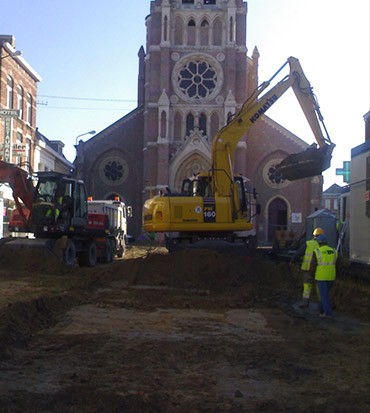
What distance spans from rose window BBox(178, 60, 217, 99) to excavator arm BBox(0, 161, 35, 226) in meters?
30.1

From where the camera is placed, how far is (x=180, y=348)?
788cm

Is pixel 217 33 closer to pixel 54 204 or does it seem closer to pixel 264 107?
pixel 264 107

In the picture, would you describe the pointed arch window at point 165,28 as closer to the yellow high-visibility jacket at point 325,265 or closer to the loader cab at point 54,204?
the loader cab at point 54,204

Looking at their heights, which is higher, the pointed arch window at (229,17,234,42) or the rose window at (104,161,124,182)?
the pointed arch window at (229,17,234,42)

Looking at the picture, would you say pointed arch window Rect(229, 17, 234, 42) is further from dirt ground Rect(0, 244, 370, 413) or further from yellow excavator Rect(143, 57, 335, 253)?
dirt ground Rect(0, 244, 370, 413)

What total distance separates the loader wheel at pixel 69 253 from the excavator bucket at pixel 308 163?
757cm

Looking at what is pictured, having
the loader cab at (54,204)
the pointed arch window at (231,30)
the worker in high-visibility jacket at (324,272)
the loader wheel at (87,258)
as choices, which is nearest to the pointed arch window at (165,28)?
the pointed arch window at (231,30)

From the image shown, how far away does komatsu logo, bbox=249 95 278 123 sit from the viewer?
66.4 feet

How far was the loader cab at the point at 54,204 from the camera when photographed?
1906cm

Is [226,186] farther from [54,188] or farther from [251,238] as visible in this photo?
[54,188]

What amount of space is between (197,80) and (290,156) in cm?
3091

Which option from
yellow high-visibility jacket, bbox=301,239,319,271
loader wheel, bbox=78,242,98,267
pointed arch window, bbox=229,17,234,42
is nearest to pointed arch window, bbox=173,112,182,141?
pointed arch window, bbox=229,17,234,42

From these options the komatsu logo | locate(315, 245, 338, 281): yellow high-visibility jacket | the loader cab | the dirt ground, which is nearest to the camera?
the dirt ground

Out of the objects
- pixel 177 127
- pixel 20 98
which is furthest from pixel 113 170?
pixel 20 98
